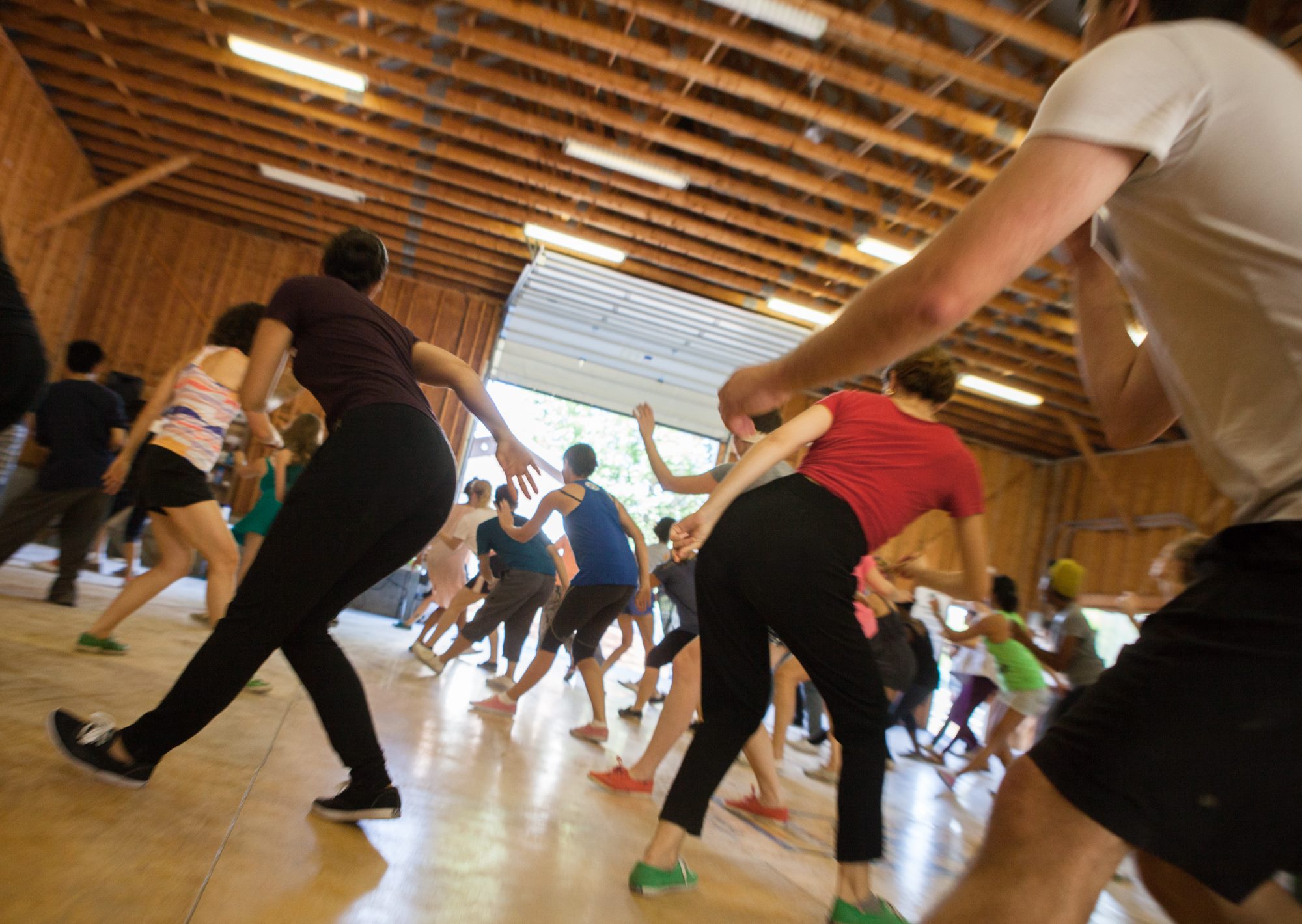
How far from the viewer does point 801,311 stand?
12.7 meters

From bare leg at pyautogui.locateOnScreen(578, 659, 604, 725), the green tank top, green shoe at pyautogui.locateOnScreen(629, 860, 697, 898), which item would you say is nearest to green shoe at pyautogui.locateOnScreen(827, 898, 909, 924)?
green shoe at pyautogui.locateOnScreen(629, 860, 697, 898)

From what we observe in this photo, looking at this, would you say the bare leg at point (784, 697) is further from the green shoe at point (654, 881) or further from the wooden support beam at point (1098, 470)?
the wooden support beam at point (1098, 470)

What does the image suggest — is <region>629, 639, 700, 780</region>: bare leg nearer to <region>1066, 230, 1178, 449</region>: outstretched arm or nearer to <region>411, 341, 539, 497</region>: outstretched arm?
<region>411, 341, 539, 497</region>: outstretched arm

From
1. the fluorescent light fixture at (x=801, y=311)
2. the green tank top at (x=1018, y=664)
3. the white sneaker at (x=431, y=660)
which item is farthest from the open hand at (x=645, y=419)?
the fluorescent light fixture at (x=801, y=311)

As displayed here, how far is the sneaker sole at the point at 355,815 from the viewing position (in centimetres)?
240

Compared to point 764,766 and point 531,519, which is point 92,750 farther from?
point 531,519

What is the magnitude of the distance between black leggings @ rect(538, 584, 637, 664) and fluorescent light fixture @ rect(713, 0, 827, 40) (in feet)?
14.7

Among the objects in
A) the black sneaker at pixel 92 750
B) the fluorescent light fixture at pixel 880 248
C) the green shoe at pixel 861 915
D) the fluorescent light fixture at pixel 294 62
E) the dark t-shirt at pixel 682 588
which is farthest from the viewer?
the fluorescent light fixture at pixel 880 248

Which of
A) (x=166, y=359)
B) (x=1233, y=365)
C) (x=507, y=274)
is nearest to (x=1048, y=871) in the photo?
(x=1233, y=365)

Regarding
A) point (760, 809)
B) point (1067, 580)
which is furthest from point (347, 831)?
point (1067, 580)

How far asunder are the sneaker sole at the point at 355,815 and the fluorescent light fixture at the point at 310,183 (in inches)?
442

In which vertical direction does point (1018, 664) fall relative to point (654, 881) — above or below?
above

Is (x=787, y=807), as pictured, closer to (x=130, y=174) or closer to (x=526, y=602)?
(x=526, y=602)

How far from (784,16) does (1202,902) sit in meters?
6.94
